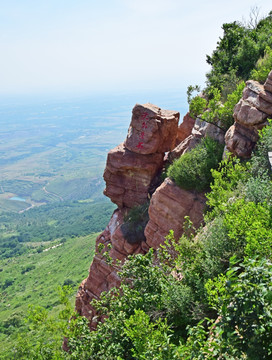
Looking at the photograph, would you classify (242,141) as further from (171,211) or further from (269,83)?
(171,211)

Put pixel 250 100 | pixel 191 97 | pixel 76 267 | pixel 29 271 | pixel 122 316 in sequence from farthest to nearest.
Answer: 1. pixel 29 271
2. pixel 76 267
3. pixel 191 97
4. pixel 250 100
5. pixel 122 316

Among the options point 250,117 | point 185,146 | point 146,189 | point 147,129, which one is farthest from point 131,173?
point 250,117

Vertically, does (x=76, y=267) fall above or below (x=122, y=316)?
below

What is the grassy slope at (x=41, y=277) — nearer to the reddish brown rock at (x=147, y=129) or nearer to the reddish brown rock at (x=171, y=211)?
the reddish brown rock at (x=147, y=129)

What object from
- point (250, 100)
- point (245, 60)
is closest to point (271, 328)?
point (250, 100)

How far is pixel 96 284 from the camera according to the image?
20312mm

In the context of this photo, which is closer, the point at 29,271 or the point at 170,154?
the point at 170,154

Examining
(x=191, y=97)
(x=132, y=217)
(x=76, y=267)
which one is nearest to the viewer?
(x=191, y=97)

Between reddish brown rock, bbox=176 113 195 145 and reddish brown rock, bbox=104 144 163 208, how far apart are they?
3.03 meters

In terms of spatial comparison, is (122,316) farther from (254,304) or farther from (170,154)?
(170,154)

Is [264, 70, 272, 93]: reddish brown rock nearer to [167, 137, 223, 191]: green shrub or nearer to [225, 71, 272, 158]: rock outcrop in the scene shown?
[225, 71, 272, 158]: rock outcrop

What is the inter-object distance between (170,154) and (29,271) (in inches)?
3186

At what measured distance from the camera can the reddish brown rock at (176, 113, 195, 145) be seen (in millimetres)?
22305

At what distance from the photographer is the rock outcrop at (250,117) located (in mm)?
13641
